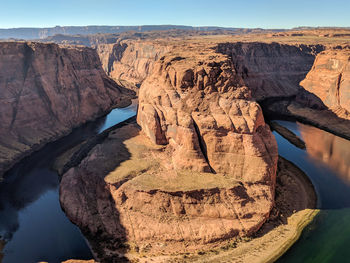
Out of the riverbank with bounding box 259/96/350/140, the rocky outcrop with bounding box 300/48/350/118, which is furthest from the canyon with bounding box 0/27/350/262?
the rocky outcrop with bounding box 300/48/350/118

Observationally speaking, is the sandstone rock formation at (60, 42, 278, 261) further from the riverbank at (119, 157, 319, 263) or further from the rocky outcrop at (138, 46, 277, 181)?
the riverbank at (119, 157, 319, 263)

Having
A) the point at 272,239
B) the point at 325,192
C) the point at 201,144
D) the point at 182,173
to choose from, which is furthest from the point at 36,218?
the point at 325,192

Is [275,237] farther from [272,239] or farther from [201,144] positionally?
[201,144]

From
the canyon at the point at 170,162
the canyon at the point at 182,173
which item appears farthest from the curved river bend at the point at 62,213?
the canyon at the point at 182,173

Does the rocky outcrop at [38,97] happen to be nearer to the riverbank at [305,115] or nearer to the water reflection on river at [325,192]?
the water reflection on river at [325,192]

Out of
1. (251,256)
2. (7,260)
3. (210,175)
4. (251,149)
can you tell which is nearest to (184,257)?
(251,256)

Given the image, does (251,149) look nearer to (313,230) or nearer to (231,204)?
(231,204)
